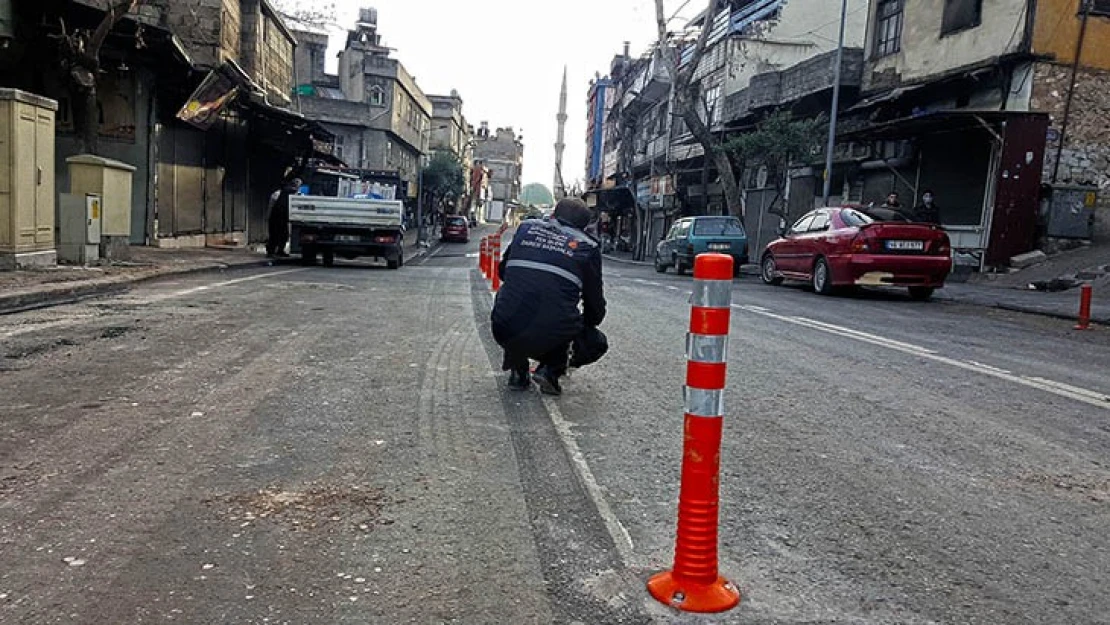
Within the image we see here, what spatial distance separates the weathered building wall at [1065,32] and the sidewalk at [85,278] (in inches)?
708

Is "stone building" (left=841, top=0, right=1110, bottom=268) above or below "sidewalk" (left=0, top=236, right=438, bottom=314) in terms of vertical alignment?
above

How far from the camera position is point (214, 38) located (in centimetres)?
2252

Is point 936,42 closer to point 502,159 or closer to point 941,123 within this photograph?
point 941,123

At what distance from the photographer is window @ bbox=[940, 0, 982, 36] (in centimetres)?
1935

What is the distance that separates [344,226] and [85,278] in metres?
7.17

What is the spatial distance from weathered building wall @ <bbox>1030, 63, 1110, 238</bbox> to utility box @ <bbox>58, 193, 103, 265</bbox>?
18709 millimetres

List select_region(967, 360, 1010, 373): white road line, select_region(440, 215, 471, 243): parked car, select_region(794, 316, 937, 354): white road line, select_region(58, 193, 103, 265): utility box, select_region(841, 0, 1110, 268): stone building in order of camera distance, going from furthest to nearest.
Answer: select_region(440, 215, 471, 243): parked car
select_region(841, 0, 1110, 268): stone building
select_region(58, 193, 103, 265): utility box
select_region(794, 316, 937, 354): white road line
select_region(967, 360, 1010, 373): white road line

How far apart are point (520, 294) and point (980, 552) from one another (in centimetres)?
303

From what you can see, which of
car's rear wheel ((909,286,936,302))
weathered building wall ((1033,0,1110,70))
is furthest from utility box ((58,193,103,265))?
weathered building wall ((1033,0,1110,70))

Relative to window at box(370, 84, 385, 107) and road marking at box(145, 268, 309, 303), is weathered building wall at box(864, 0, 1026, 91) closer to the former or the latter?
road marking at box(145, 268, 309, 303)

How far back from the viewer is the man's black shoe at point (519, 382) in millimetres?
5633

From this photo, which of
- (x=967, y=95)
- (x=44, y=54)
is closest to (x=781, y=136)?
(x=967, y=95)

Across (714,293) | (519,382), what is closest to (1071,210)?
(519,382)

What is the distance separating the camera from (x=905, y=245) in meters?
12.9
